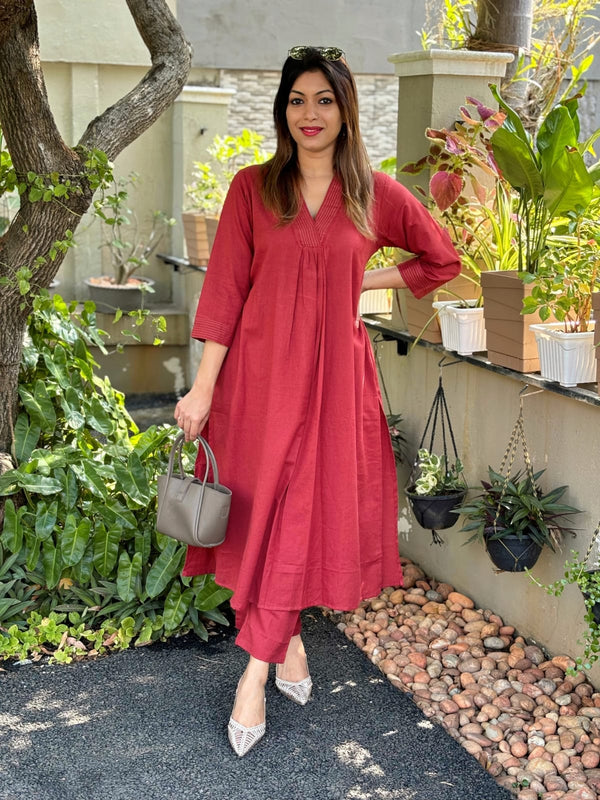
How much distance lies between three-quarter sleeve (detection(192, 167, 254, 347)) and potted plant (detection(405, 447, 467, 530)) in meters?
0.96

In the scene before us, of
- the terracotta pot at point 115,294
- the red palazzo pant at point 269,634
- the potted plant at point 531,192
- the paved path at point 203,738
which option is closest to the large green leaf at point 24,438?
the paved path at point 203,738

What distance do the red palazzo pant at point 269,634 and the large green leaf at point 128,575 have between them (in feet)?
2.33

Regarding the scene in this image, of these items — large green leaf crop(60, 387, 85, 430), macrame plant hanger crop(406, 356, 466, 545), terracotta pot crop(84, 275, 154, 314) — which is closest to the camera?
macrame plant hanger crop(406, 356, 466, 545)

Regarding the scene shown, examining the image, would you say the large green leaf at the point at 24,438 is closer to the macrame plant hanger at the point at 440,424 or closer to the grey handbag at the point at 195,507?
the grey handbag at the point at 195,507

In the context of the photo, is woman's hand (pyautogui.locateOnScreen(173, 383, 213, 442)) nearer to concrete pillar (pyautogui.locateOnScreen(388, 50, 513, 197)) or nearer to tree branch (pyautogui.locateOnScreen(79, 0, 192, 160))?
tree branch (pyautogui.locateOnScreen(79, 0, 192, 160))

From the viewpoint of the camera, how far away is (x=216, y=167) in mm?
7105

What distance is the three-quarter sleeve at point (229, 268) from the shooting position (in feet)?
8.70

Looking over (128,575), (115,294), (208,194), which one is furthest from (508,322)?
(115,294)

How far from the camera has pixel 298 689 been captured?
115 inches

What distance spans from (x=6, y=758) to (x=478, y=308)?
195 cm

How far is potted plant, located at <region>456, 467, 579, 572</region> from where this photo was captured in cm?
289

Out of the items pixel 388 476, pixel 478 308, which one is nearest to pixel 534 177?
pixel 478 308

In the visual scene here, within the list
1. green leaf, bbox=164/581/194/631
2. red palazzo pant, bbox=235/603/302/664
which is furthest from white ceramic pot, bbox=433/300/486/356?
green leaf, bbox=164/581/194/631

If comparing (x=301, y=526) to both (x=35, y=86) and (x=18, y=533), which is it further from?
(x=35, y=86)
